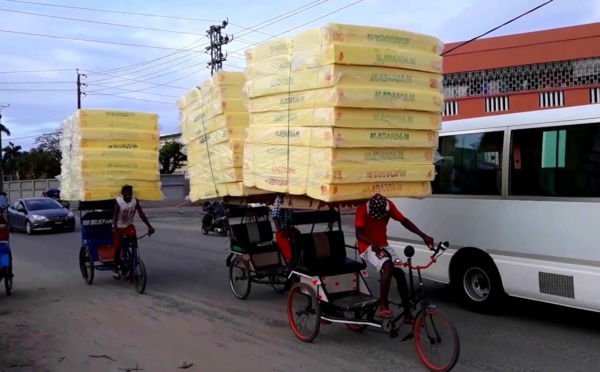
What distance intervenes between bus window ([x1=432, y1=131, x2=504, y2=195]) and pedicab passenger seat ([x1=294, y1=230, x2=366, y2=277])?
6.22 ft

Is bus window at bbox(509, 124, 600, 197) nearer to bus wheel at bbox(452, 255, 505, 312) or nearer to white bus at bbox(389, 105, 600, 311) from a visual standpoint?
white bus at bbox(389, 105, 600, 311)

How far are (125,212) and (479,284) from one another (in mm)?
5758

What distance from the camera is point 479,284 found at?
23.6ft

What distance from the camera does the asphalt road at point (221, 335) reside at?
5.50 m

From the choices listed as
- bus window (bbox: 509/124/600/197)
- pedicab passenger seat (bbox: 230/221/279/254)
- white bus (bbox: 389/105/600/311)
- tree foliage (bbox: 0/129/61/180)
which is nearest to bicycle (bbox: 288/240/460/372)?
white bus (bbox: 389/105/600/311)

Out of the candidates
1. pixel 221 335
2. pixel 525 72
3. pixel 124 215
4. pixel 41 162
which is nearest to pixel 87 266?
pixel 124 215

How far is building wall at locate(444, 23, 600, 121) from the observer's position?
64.0 feet

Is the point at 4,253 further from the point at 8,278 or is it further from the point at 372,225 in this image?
the point at 372,225

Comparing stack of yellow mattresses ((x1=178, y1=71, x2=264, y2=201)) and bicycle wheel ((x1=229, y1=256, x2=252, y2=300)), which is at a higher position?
stack of yellow mattresses ((x1=178, y1=71, x2=264, y2=201))

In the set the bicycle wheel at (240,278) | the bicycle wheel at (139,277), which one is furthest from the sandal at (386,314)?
the bicycle wheel at (139,277)

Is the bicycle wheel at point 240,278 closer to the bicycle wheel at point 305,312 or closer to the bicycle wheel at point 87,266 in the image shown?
the bicycle wheel at point 305,312

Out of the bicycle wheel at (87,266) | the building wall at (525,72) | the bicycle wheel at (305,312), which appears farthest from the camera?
the building wall at (525,72)

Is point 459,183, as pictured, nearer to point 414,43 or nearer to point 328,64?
point 414,43

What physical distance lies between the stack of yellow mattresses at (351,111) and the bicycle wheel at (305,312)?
43.9 inches
